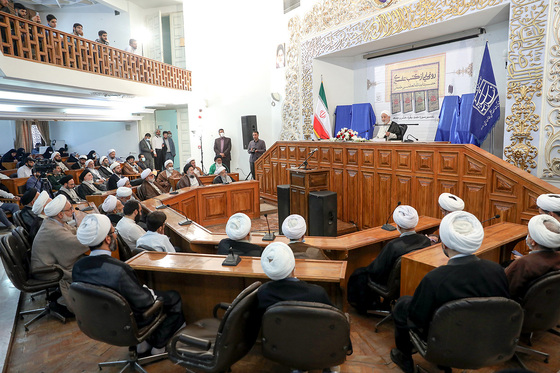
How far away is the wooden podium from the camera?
245 inches

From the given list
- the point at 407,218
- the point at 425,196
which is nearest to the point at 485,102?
the point at 425,196

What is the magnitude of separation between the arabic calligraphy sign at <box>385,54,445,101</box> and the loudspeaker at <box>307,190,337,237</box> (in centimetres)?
400

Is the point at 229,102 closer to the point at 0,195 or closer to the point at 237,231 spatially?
the point at 0,195

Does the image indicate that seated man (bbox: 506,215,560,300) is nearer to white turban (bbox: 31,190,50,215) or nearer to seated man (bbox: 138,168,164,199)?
white turban (bbox: 31,190,50,215)

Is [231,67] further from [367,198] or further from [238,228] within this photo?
[238,228]

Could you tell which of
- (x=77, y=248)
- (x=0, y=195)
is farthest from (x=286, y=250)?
(x=0, y=195)

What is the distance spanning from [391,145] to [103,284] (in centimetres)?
472

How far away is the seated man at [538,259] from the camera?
2465 millimetres

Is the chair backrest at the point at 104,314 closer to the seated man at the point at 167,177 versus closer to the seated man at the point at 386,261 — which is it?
the seated man at the point at 386,261

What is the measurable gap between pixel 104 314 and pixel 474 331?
217cm

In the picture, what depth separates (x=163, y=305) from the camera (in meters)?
2.74

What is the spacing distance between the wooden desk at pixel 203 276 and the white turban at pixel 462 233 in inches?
28.6

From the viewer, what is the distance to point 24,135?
1507 cm

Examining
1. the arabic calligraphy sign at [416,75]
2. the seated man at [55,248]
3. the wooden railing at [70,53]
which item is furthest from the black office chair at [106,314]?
the arabic calligraphy sign at [416,75]
